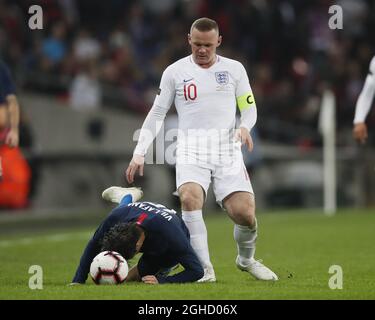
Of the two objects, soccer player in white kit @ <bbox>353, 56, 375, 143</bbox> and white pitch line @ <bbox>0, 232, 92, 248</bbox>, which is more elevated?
soccer player in white kit @ <bbox>353, 56, 375, 143</bbox>

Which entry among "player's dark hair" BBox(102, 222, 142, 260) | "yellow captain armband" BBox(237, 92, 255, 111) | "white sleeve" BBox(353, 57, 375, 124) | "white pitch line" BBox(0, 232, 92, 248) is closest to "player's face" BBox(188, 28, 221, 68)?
"yellow captain armband" BBox(237, 92, 255, 111)

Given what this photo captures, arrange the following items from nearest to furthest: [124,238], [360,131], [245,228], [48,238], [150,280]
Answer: [124,238] < [150,280] < [245,228] < [360,131] < [48,238]

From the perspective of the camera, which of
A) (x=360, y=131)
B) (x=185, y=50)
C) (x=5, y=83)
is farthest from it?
(x=185, y=50)

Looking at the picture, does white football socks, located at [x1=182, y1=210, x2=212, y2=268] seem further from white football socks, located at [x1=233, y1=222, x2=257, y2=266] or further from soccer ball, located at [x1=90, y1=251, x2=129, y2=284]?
soccer ball, located at [x1=90, y1=251, x2=129, y2=284]

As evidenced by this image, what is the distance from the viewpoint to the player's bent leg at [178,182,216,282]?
993 centimetres

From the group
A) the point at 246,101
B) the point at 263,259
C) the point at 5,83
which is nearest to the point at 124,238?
the point at 246,101

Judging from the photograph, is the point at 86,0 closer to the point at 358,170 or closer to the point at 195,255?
the point at 358,170

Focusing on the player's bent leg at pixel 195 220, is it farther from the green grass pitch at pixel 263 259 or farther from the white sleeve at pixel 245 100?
the white sleeve at pixel 245 100

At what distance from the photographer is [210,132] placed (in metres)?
10.2

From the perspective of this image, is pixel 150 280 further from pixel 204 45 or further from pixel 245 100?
pixel 204 45

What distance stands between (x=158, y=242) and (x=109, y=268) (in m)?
0.49

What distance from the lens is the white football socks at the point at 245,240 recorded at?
33.3 ft

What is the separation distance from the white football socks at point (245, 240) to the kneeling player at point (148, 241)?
56 cm

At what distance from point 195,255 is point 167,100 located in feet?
4.88
